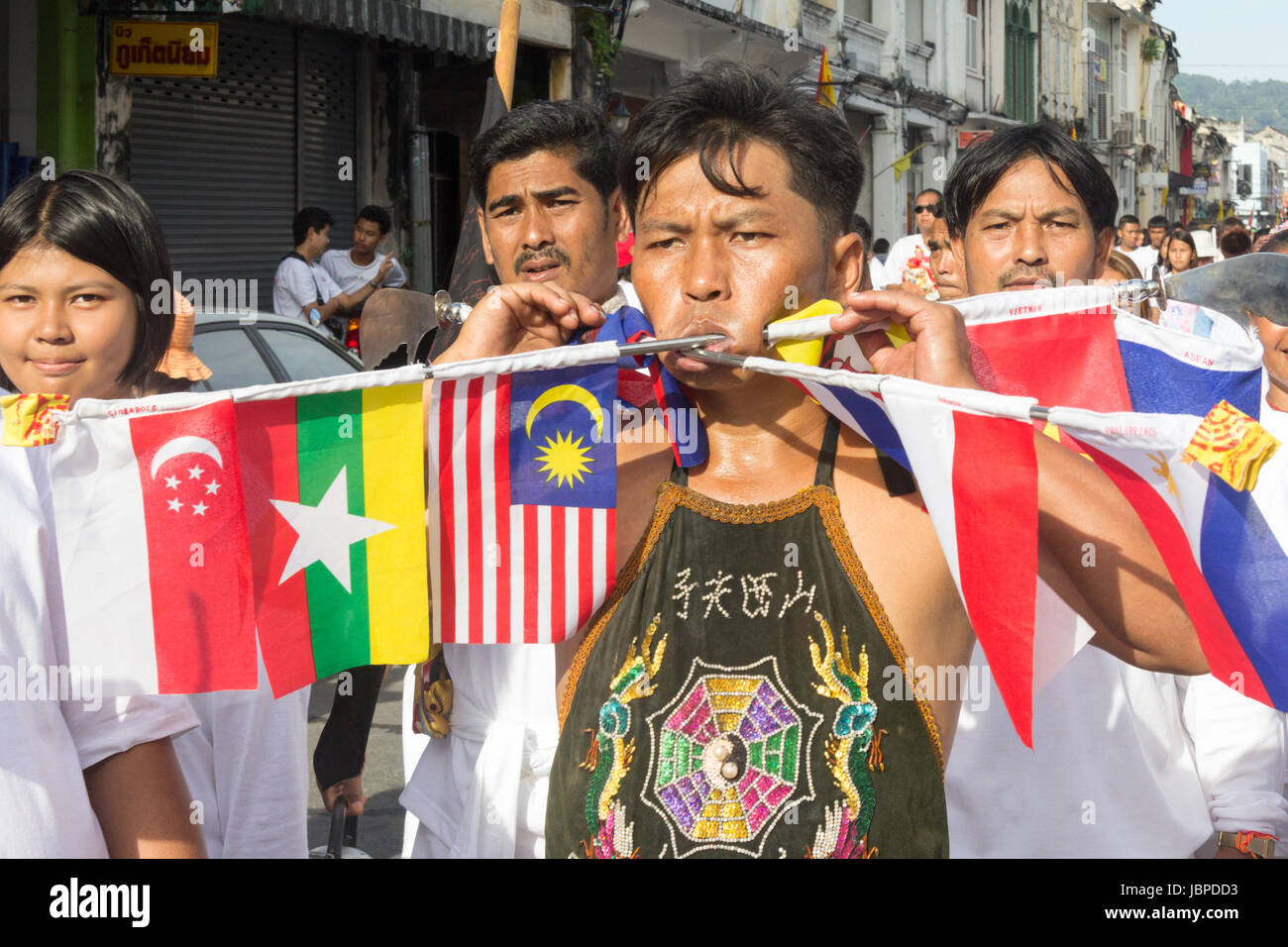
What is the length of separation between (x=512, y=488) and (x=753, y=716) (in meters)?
0.55

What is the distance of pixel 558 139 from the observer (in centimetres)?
346

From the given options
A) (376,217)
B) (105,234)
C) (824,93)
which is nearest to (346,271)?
(376,217)

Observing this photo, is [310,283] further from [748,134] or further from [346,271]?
[748,134]

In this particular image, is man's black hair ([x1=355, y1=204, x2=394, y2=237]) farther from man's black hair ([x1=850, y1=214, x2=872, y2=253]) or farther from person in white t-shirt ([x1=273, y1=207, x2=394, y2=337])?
man's black hair ([x1=850, y1=214, x2=872, y2=253])

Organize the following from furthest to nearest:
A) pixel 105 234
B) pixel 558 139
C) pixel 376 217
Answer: pixel 376 217 < pixel 558 139 < pixel 105 234

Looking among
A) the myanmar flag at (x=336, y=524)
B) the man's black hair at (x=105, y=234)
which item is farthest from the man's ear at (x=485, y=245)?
the myanmar flag at (x=336, y=524)

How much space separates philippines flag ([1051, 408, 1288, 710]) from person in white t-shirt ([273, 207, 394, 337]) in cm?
824

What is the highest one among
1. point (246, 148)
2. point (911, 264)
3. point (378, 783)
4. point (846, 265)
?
point (246, 148)

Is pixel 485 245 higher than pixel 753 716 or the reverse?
higher

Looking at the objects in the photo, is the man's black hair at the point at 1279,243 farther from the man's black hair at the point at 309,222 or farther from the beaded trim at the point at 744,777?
the man's black hair at the point at 309,222

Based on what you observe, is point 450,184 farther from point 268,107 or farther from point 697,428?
point 697,428

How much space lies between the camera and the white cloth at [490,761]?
2461 millimetres

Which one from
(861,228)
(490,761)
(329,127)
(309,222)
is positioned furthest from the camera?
(329,127)

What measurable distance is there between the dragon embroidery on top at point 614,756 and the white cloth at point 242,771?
85cm
